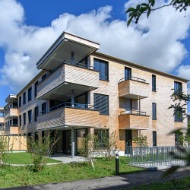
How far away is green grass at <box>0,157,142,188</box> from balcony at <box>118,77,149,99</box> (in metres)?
9.82

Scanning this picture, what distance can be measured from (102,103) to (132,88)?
123 inches

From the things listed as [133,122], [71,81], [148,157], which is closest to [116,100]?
[133,122]

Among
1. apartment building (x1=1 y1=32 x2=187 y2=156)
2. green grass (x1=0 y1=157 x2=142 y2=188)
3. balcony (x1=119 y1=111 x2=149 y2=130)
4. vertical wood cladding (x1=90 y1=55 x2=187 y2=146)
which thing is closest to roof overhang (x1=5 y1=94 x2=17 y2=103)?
apartment building (x1=1 y1=32 x2=187 y2=156)

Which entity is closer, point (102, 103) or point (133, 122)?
point (133, 122)

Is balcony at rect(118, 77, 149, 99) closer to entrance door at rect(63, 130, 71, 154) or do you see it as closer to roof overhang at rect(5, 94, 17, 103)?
entrance door at rect(63, 130, 71, 154)

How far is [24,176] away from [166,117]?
22.2 m

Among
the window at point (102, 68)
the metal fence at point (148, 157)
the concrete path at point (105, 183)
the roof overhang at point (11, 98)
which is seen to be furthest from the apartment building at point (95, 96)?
the roof overhang at point (11, 98)

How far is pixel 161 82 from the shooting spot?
32.5 metres

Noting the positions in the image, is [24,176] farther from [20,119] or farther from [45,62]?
[20,119]

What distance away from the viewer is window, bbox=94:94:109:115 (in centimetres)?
2572

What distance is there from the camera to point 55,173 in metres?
14.7

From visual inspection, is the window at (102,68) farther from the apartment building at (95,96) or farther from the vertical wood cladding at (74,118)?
the vertical wood cladding at (74,118)

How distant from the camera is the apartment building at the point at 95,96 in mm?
22781

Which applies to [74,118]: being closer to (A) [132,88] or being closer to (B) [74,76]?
(B) [74,76]
